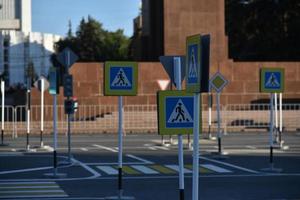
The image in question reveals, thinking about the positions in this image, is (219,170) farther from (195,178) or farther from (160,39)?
(160,39)

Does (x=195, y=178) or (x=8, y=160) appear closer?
(x=195, y=178)

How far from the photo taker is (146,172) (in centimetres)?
2086

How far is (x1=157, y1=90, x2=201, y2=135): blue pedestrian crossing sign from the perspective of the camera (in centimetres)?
1107

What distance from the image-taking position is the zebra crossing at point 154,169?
20.8 meters

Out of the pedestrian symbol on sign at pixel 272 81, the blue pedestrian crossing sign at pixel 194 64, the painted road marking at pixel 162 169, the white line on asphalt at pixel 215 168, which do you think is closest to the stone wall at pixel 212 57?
the white line on asphalt at pixel 215 168

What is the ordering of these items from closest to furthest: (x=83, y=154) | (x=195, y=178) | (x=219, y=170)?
(x=195, y=178) < (x=219, y=170) < (x=83, y=154)

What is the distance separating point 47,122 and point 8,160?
1683cm

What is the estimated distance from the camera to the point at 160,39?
156 feet

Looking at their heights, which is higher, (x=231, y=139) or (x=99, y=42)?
(x=99, y=42)

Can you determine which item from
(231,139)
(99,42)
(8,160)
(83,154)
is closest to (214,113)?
(231,139)

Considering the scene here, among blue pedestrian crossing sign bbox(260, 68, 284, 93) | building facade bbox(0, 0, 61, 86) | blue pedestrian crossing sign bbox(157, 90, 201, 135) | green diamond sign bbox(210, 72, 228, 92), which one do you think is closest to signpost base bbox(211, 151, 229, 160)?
green diamond sign bbox(210, 72, 228, 92)

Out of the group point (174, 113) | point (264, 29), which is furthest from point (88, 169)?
point (264, 29)

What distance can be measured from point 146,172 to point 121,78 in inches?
221

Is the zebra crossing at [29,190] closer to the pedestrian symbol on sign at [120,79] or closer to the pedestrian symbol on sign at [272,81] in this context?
the pedestrian symbol on sign at [120,79]
